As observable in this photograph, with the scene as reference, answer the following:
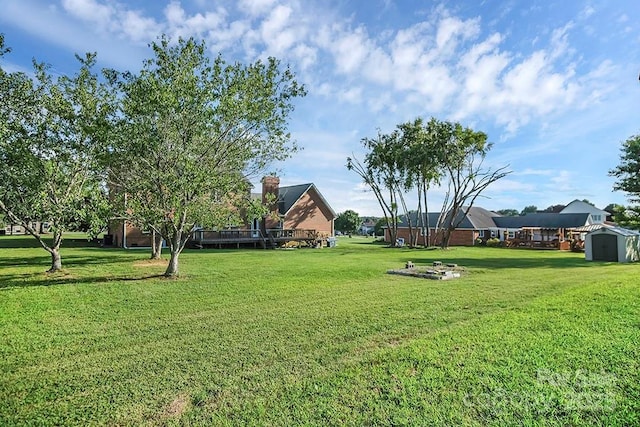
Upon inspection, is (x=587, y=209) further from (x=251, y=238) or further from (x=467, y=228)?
(x=251, y=238)

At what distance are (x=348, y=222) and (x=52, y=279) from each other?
65.0 meters

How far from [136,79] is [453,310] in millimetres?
11382

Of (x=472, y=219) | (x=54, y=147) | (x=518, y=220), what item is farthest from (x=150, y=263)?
(x=518, y=220)

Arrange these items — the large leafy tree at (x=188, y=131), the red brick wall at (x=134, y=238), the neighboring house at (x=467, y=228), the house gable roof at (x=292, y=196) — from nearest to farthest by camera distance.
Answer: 1. the large leafy tree at (x=188, y=131)
2. the red brick wall at (x=134, y=238)
3. the house gable roof at (x=292, y=196)
4. the neighboring house at (x=467, y=228)

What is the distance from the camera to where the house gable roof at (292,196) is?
3425 centimetres

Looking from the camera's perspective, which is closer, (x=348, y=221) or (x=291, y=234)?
(x=291, y=234)

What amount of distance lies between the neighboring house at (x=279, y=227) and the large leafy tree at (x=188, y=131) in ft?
40.9

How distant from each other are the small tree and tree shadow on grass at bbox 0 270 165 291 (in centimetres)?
6283

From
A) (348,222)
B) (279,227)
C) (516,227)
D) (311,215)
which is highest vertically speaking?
(348,222)

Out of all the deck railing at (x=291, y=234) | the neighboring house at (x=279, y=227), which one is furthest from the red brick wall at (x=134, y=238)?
the deck railing at (x=291, y=234)

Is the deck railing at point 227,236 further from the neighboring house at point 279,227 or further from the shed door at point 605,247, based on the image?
the shed door at point 605,247

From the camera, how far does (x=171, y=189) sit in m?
11.6

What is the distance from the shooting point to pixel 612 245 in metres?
22.4

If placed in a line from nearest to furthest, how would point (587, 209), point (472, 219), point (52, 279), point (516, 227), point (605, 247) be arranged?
point (52, 279) < point (605, 247) < point (472, 219) < point (516, 227) < point (587, 209)
